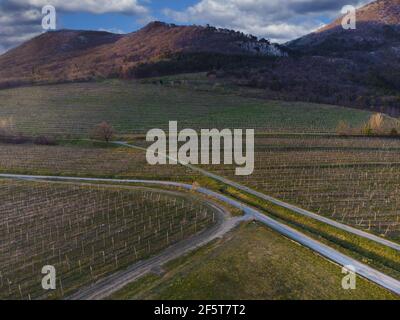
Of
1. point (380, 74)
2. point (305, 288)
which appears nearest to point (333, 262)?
point (305, 288)

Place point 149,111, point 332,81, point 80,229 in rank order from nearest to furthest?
point 80,229 → point 149,111 → point 332,81

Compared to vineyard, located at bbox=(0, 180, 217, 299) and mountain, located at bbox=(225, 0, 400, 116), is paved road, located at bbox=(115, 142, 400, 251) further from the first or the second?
mountain, located at bbox=(225, 0, 400, 116)

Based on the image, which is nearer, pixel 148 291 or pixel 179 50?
pixel 148 291

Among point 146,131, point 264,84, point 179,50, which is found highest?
point 179,50

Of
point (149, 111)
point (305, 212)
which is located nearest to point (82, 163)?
point (305, 212)

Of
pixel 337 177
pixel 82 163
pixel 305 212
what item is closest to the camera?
pixel 305 212

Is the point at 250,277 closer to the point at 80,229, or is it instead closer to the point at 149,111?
the point at 80,229

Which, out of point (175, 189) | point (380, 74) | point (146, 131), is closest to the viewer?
point (175, 189)

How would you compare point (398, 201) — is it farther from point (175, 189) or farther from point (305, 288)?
point (175, 189)
